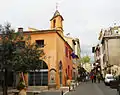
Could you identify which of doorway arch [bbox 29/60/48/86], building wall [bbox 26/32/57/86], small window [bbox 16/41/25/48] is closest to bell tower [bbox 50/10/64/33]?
building wall [bbox 26/32/57/86]

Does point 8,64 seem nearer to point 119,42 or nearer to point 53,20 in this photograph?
point 53,20

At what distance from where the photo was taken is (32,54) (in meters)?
23.5

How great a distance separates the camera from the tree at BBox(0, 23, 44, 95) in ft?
72.1

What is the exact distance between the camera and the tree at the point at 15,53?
72.1ft

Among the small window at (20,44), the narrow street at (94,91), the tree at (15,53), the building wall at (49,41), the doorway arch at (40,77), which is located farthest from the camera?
the building wall at (49,41)

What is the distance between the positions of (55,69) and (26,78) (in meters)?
4.12

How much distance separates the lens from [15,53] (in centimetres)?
2233

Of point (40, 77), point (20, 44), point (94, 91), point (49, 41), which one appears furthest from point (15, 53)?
point (49, 41)

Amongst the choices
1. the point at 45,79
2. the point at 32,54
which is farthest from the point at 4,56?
the point at 45,79

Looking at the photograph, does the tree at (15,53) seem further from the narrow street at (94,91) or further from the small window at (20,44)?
the narrow street at (94,91)

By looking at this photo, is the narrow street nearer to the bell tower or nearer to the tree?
the tree

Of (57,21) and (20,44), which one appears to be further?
(57,21)

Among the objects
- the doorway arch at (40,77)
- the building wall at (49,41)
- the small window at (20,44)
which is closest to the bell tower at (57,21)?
the building wall at (49,41)

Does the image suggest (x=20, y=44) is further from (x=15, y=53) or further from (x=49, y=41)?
(x=49, y=41)
